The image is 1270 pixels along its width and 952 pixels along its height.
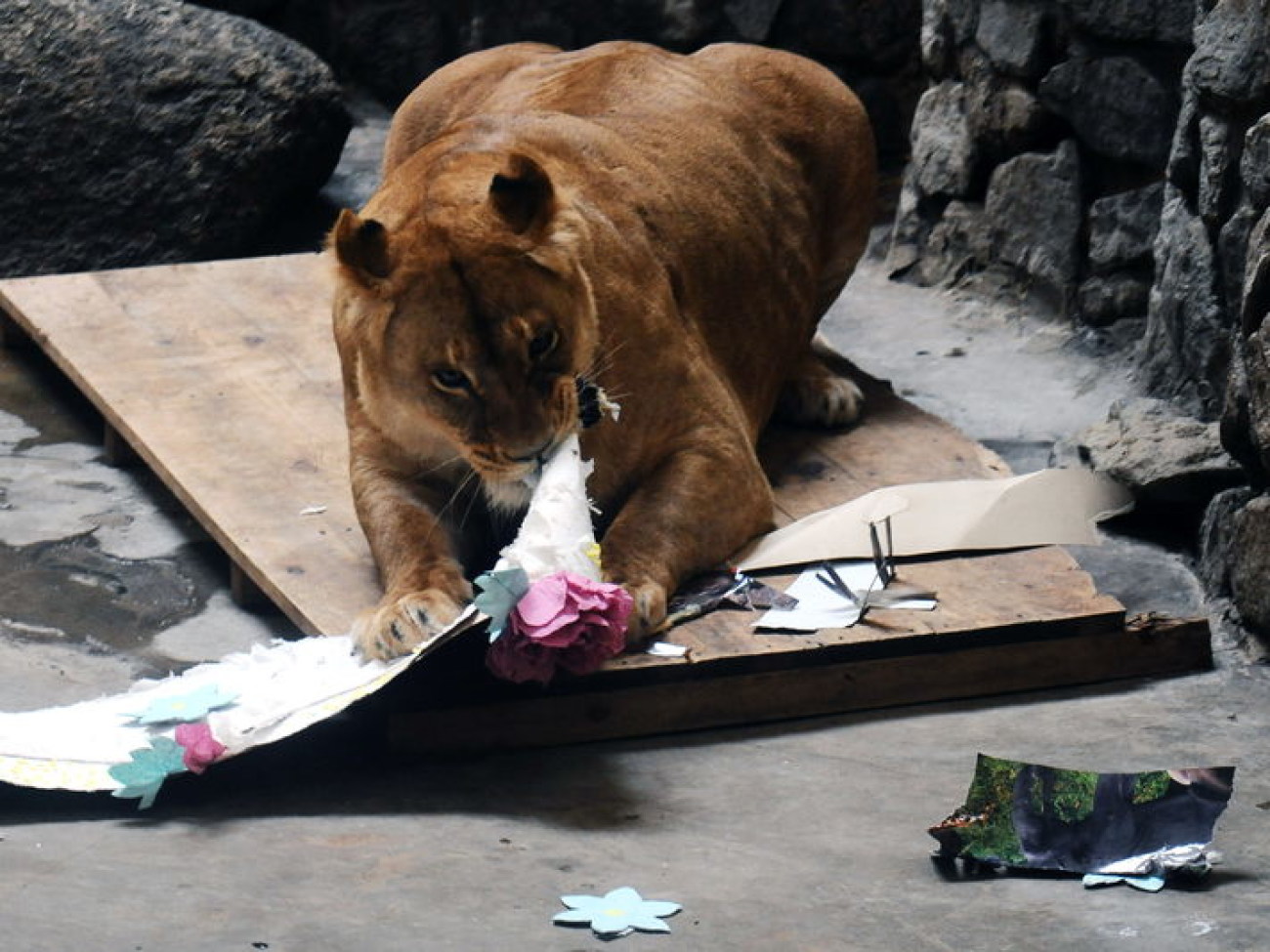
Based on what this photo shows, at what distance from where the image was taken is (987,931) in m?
3.06

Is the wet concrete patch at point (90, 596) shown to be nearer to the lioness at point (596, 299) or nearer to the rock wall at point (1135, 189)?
the lioness at point (596, 299)

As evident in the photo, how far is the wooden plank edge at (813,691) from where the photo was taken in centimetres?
392

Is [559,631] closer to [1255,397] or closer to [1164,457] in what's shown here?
[1255,397]

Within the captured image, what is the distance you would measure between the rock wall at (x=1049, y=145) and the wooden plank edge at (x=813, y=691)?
2096 mm

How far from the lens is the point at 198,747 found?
3.68m

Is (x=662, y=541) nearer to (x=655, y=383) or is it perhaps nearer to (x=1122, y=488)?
(x=655, y=383)

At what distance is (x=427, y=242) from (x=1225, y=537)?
1774mm

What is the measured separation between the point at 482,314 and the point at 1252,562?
5.27 feet

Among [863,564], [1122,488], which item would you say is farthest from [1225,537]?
[863,564]

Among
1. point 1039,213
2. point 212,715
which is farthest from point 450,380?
point 1039,213

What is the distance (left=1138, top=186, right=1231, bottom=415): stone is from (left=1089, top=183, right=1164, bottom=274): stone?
1.86 feet

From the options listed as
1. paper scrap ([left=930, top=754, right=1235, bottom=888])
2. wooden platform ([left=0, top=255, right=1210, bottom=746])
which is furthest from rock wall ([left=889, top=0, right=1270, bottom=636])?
paper scrap ([left=930, top=754, right=1235, bottom=888])

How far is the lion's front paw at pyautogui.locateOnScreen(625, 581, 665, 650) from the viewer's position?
404 centimetres

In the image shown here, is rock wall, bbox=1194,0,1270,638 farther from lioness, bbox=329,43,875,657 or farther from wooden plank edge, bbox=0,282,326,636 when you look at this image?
wooden plank edge, bbox=0,282,326,636
